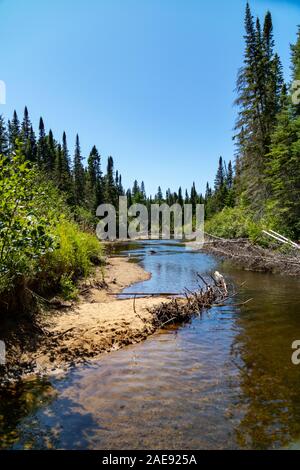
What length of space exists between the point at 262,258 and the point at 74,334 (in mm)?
13496

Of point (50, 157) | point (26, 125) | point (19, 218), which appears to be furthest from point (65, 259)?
point (26, 125)

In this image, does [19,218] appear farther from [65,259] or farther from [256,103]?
[256,103]

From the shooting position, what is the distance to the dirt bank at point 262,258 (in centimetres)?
1683

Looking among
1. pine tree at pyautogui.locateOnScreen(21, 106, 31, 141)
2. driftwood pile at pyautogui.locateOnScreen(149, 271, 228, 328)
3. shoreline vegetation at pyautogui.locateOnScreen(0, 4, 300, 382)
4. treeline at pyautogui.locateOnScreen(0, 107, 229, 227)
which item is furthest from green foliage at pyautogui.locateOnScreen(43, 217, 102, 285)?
pine tree at pyautogui.locateOnScreen(21, 106, 31, 141)

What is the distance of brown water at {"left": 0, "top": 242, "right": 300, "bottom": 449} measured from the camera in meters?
4.65

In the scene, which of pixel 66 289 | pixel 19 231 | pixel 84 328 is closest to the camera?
pixel 19 231

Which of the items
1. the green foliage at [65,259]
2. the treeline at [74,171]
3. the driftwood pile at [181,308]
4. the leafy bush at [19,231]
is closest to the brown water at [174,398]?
the driftwood pile at [181,308]

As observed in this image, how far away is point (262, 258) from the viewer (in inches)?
742

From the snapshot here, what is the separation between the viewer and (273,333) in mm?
8953

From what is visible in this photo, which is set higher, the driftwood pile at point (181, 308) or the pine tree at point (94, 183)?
the pine tree at point (94, 183)

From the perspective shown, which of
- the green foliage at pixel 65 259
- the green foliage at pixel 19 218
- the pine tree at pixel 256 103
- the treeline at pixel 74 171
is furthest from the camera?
the treeline at pixel 74 171

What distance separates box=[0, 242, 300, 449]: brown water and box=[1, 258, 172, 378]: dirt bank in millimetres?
429

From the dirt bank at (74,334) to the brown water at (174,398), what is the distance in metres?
0.43

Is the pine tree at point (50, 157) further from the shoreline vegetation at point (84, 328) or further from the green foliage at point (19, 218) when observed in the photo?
the green foliage at point (19, 218)
